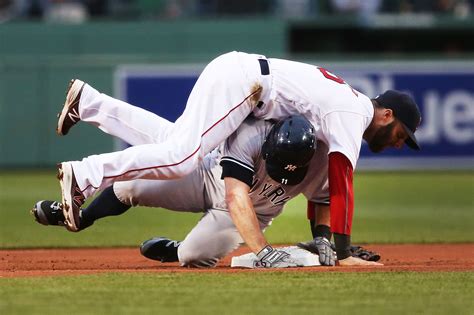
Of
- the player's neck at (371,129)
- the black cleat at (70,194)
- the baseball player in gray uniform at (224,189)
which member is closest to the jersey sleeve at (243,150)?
the baseball player in gray uniform at (224,189)

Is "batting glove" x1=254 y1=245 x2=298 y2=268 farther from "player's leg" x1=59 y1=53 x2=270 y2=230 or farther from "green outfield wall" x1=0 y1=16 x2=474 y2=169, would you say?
"green outfield wall" x1=0 y1=16 x2=474 y2=169

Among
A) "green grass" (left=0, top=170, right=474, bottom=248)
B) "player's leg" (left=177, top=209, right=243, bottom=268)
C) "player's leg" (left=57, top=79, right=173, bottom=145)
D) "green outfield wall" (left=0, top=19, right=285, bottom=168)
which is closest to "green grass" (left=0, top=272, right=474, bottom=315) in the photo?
"player's leg" (left=177, top=209, right=243, bottom=268)

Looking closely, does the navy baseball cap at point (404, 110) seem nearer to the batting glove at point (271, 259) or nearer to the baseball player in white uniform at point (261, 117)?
the baseball player in white uniform at point (261, 117)

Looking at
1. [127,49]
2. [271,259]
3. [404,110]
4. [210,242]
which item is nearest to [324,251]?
[271,259]

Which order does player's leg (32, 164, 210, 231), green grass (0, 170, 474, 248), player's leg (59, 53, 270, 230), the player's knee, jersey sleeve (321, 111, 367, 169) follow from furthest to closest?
green grass (0, 170, 474, 248) < the player's knee < player's leg (32, 164, 210, 231) < player's leg (59, 53, 270, 230) < jersey sleeve (321, 111, 367, 169)

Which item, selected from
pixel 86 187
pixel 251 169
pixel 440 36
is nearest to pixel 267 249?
pixel 251 169

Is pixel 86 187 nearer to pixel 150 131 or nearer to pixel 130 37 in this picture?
pixel 150 131
